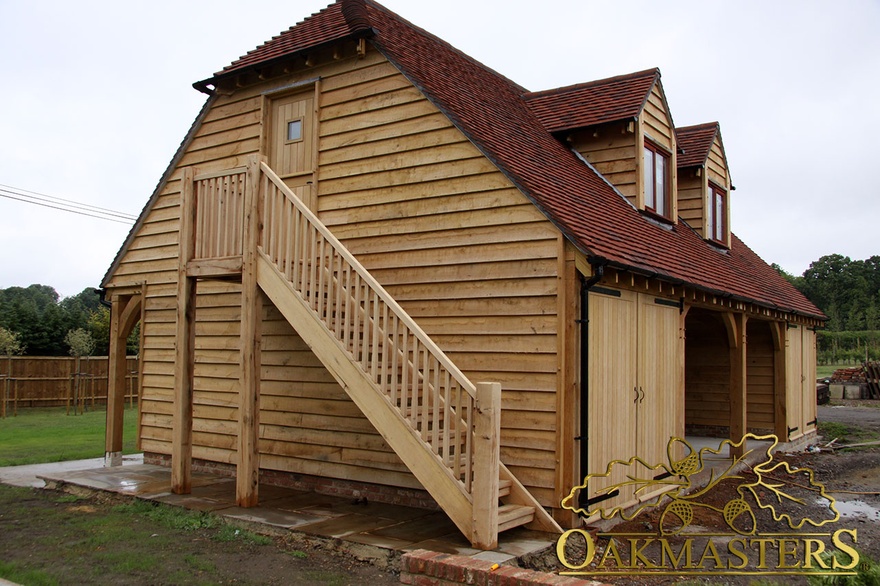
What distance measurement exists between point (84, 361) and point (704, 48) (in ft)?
72.1

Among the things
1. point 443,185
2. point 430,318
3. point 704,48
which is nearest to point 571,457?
point 430,318

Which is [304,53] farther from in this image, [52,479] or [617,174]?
[52,479]

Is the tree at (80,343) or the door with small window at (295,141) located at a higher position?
the door with small window at (295,141)

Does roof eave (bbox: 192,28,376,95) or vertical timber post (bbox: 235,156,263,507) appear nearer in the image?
vertical timber post (bbox: 235,156,263,507)

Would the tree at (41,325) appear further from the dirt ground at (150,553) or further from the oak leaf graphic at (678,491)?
the oak leaf graphic at (678,491)

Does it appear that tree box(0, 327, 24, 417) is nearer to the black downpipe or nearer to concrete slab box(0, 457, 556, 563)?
concrete slab box(0, 457, 556, 563)

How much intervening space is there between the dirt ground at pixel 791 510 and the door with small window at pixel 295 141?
238 inches

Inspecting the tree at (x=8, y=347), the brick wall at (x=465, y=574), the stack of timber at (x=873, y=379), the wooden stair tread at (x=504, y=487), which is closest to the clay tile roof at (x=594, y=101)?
the wooden stair tread at (x=504, y=487)

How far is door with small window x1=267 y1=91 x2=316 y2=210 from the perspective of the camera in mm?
10352

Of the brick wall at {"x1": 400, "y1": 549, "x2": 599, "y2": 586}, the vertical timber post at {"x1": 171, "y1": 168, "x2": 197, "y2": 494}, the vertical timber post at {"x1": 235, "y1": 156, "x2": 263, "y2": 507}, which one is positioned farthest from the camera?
the vertical timber post at {"x1": 171, "y1": 168, "x2": 197, "y2": 494}

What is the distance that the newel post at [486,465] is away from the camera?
6512 millimetres

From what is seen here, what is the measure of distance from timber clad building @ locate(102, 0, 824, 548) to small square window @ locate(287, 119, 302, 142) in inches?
1.7

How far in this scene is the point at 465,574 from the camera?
15.9ft

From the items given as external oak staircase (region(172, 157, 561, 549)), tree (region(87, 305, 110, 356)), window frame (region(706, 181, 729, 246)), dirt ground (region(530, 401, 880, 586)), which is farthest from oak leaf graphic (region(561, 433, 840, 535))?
tree (region(87, 305, 110, 356))
